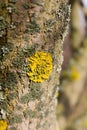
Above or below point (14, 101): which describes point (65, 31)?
above

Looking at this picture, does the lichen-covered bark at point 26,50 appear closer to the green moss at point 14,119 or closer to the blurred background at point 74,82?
the green moss at point 14,119

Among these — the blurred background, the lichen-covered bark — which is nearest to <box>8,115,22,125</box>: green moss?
the lichen-covered bark

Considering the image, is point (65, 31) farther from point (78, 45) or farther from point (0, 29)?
point (78, 45)

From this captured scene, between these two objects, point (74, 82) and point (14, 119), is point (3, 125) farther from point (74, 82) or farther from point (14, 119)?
Result: point (74, 82)

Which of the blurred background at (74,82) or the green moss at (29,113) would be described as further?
the blurred background at (74,82)

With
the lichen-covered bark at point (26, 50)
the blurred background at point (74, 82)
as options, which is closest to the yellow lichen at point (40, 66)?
the lichen-covered bark at point (26, 50)

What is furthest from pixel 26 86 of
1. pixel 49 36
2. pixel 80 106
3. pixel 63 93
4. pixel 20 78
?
pixel 80 106
